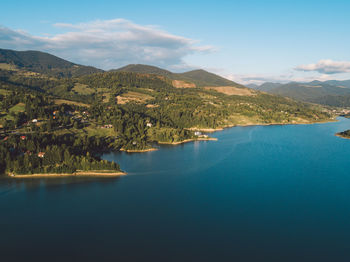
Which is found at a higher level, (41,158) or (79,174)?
(41,158)

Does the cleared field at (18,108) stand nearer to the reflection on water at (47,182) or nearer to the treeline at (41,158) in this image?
the treeline at (41,158)

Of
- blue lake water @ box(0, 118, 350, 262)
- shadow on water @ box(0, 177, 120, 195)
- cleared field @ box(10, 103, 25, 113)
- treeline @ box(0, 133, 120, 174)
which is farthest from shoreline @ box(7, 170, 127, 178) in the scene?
cleared field @ box(10, 103, 25, 113)

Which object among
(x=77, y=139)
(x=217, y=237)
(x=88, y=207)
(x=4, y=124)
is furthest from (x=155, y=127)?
(x=217, y=237)

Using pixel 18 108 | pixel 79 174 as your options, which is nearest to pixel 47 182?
pixel 79 174

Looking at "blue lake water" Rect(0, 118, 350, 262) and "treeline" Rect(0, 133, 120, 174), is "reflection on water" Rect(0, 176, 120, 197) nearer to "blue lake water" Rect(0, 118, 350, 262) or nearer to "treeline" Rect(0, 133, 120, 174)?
"blue lake water" Rect(0, 118, 350, 262)

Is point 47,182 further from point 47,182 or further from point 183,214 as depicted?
point 183,214

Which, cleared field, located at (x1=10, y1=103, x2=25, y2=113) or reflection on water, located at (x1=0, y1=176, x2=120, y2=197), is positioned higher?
cleared field, located at (x1=10, y1=103, x2=25, y2=113)

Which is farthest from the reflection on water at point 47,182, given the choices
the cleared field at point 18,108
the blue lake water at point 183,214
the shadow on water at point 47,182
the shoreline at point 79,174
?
the cleared field at point 18,108

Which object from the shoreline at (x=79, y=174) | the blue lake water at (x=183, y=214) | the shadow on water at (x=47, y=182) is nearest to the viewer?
the blue lake water at (x=183, y=214)

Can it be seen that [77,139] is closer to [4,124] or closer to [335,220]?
[4,124]
